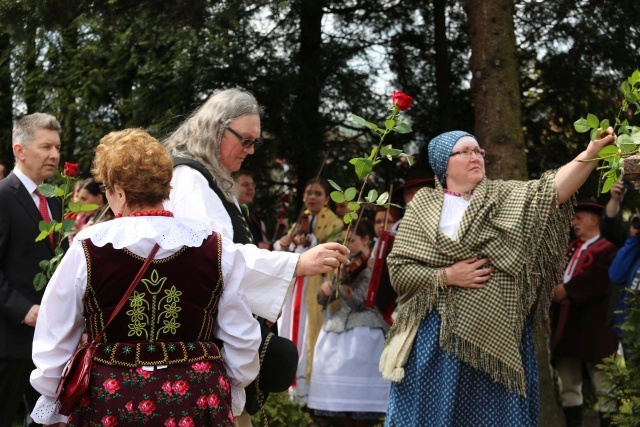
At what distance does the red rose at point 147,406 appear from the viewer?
3439mm

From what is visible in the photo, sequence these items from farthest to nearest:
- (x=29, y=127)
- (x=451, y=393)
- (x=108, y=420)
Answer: (x=29, y=127)
(x=451, y=393)
(x=108, y=420)

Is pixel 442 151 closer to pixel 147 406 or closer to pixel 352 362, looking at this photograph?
pixel 352 362

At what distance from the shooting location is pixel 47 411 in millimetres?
3545

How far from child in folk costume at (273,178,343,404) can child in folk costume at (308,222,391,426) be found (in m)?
0.42

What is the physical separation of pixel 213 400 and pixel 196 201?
996 millimetres

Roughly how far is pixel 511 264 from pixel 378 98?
15.8ft

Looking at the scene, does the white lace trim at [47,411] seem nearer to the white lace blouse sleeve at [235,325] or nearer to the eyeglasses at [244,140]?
the white lace blouse sleeve at [235,325]

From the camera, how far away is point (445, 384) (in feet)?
17.8

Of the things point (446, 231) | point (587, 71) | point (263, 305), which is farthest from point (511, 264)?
point (587, 71)

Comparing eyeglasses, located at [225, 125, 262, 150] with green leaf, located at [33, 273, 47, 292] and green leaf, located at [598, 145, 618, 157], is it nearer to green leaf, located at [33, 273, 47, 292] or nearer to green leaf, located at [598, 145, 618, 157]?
green leaf, located at [33, 273, 47, 292]

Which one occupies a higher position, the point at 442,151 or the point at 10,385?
the point at 442,151

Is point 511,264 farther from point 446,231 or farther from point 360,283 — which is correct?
point 360,283

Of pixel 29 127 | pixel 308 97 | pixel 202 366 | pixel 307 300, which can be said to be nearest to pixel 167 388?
pixel 202 366

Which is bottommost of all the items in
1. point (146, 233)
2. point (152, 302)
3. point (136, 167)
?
point (152, 302)
